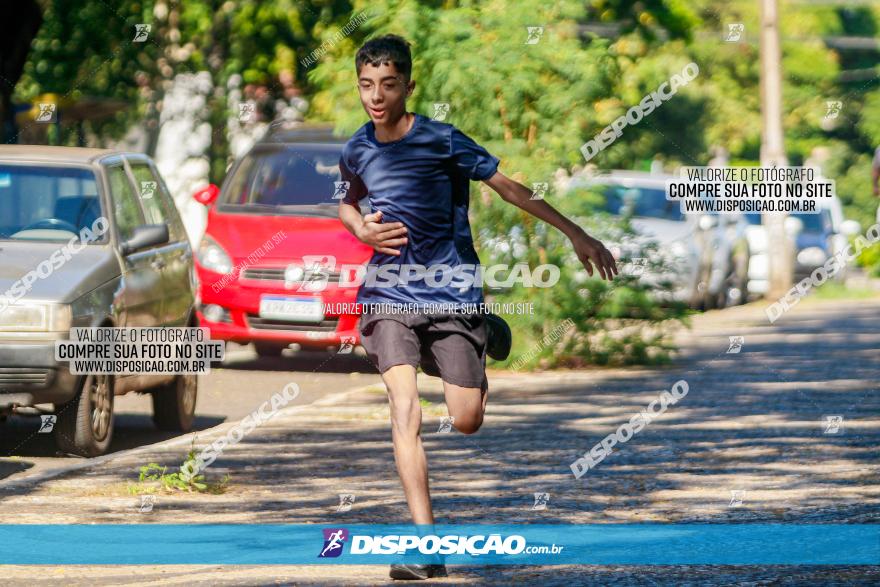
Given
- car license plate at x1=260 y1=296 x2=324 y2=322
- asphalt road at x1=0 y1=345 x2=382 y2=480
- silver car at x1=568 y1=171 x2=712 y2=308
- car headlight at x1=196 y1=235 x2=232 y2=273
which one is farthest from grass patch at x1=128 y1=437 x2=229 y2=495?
silver car at x1=568 y1=171 x2=712 y2=308

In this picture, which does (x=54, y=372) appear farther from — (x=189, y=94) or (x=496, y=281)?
(x=189, y=94)

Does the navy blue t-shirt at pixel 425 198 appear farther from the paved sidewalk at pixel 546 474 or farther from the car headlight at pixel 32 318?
the car headlight at pixel 32 318

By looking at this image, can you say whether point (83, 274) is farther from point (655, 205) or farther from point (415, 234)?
point (655, 205)

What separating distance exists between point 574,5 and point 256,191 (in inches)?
138

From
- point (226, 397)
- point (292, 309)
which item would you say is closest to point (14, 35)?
point (292, 309)

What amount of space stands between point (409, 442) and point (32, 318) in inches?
160

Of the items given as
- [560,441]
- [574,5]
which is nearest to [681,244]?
[574,5]

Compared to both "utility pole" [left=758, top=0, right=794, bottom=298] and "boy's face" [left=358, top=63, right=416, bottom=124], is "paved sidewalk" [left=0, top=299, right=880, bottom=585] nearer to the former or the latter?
"boy's face" [left=358, top=63, right=416, bottom=124]

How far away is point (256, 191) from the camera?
16656 millimetres

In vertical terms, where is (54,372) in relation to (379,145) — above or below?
below

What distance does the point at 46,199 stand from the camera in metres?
11.0

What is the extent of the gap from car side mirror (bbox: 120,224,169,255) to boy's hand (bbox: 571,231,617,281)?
4668 mm

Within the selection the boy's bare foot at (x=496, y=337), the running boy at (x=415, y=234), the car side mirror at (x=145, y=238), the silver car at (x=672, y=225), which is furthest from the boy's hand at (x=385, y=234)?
the silver car at (x=672, y=225)

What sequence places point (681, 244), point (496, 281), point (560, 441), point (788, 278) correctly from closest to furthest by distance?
1. point (560, 441)
2. point (496, 281)
3. point (681, 244)
4. point (788, 278)
